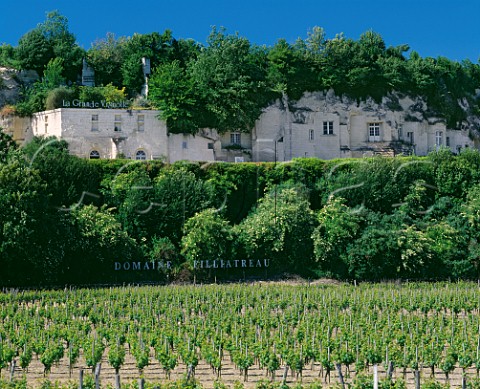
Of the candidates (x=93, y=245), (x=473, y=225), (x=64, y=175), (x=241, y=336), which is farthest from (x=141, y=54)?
(x=241, y=336)

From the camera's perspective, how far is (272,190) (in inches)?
2142

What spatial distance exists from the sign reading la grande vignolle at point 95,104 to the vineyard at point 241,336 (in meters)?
18.5

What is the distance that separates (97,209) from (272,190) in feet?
32.3

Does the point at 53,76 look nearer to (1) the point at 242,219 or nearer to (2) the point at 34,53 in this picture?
(2) the point at 34,53

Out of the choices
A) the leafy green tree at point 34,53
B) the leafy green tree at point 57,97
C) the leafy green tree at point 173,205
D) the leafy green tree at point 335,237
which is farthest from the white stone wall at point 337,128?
the leafy green tree at point 34,53

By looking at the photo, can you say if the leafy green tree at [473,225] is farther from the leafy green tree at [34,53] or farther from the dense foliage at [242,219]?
the leafy green tree at [34,53]

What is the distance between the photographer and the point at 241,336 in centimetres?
3048

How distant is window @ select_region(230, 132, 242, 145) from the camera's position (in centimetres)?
6316

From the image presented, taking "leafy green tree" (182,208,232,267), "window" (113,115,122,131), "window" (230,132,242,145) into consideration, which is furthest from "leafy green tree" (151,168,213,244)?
"window" (230,132,242,145)

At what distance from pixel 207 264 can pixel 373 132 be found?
2104cm

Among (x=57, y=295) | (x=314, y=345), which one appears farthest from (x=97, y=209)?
(x=314, y=345)

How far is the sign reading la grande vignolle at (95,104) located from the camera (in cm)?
6045

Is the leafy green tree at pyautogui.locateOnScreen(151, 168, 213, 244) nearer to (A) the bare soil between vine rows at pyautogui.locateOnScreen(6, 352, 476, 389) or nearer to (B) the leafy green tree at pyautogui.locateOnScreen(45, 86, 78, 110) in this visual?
(B) the leafy green tree at pyautogui.locateOnScreen(45, 86, 78, 110)

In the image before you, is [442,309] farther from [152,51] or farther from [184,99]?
[152,51]
